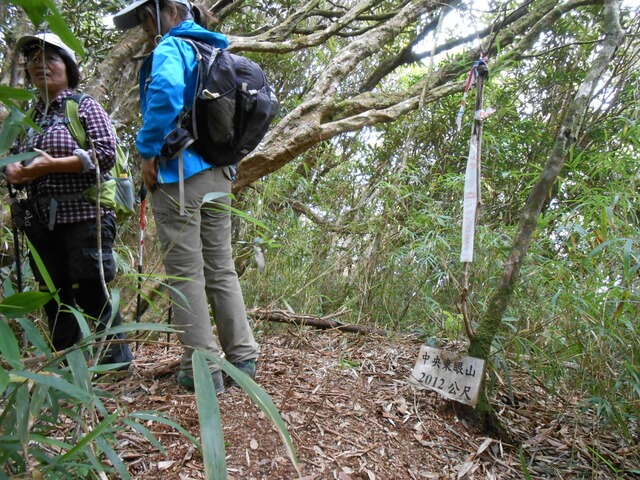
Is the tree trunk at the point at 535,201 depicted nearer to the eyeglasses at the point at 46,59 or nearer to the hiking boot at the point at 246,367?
the hiking boot at the point at 246,367

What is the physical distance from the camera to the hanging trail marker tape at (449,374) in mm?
1982

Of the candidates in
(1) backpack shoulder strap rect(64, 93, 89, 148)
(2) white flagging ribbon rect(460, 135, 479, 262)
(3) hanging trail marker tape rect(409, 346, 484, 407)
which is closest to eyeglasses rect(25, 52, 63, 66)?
(1) backpack shoulder strap rect(64, 93, 89, 148)

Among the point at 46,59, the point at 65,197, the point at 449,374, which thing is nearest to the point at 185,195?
the point at 65,197

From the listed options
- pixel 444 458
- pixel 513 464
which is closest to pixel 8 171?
pixel 444 458

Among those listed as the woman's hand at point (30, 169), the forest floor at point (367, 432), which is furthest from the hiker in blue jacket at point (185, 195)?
the woman's hand at point (30, 169)

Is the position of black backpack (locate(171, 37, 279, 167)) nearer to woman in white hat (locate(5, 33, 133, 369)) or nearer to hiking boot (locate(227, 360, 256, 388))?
woman in white hat (locate(5, 33, 133, 369))

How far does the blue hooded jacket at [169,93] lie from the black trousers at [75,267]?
49cm

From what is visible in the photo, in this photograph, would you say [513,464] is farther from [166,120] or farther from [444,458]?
[166,120]

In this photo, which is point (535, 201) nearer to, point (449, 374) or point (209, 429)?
point (449, 374)

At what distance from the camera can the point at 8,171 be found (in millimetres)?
2037

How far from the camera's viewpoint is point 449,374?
6.86 ft

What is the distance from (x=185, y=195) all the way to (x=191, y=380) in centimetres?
83

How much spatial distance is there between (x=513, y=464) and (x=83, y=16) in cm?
525

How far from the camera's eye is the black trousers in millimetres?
2174
